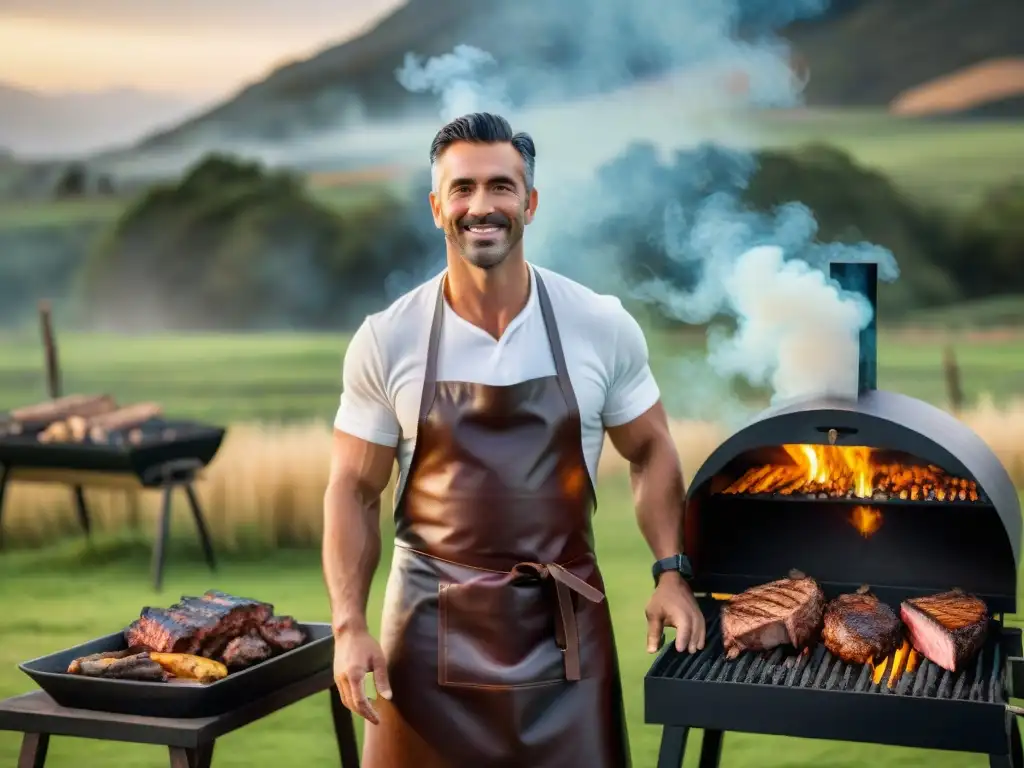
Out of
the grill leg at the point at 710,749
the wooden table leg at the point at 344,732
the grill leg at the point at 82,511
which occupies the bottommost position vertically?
the grill leg at the point at 82,511

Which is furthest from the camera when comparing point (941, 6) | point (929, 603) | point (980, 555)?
point (941, 6)

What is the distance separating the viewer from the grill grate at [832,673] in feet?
9.54

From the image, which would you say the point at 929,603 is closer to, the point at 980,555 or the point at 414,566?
the point at 980,555

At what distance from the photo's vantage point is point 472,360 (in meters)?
3.03

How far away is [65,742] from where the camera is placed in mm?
4984

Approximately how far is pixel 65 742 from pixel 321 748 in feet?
3.08

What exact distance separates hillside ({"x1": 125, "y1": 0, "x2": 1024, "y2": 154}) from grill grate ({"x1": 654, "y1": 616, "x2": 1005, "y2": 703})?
7.97 meters

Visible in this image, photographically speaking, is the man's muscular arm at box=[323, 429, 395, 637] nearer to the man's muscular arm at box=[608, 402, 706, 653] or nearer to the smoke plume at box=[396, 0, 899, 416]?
the man's muscular arm at box=[608, 402, 706, 653]

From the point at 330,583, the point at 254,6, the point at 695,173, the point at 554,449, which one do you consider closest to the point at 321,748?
the point at 330,583

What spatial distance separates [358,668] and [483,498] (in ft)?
1.47

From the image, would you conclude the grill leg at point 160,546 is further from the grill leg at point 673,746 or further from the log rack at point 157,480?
the grill leg at point 673,746

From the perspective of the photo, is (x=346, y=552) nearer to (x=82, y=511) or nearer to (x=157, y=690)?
(x=157, y=690)

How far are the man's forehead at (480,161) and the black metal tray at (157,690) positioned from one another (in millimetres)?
1189

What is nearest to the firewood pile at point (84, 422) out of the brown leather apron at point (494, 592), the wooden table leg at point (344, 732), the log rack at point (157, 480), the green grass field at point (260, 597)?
the log rack at point (157, 480)
